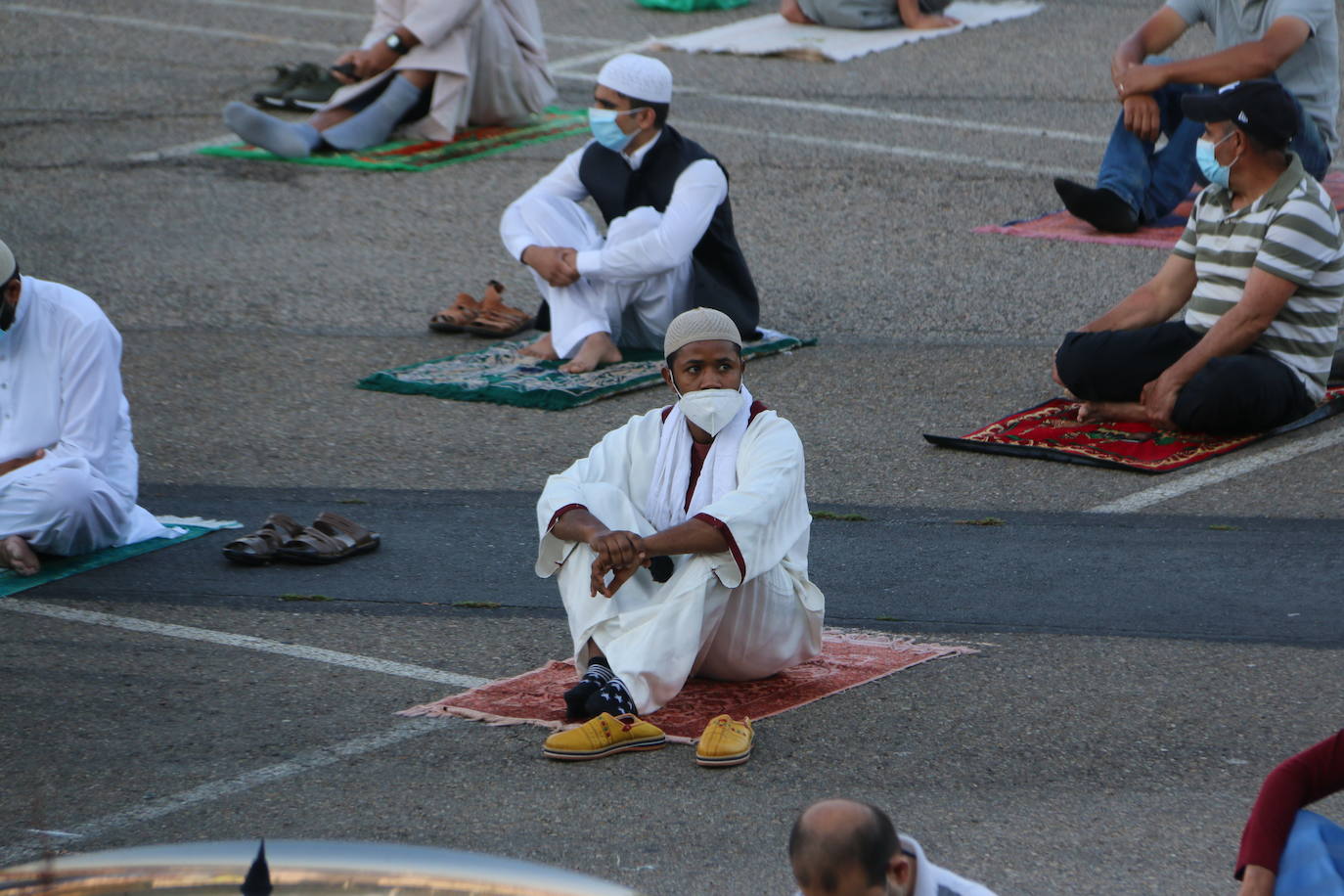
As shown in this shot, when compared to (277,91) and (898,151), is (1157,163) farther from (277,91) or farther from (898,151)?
(277,91)

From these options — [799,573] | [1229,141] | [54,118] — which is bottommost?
[54,118]

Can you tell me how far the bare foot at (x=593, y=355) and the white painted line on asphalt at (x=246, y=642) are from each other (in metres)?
2.98

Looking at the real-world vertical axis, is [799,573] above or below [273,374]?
above

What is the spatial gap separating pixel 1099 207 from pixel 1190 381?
3317mm

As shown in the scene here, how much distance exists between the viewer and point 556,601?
604cm

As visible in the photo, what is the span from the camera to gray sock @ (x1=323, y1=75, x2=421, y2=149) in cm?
1265

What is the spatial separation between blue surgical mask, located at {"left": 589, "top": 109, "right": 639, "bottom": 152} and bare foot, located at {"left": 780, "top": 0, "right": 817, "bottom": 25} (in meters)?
8.21

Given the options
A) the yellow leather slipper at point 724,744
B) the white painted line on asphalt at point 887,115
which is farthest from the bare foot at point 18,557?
the white painted line on asphalt at point 887,115

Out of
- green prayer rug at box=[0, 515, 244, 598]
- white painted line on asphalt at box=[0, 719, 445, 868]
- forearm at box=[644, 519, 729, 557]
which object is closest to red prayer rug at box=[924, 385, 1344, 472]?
forearm at box=[644, 519, 729, 557]

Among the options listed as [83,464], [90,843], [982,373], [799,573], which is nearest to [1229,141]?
[982,373]

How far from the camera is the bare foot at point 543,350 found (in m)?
8.77

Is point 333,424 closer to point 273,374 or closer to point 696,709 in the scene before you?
point 273,374

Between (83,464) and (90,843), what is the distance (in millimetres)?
2331

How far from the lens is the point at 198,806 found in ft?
14.8
